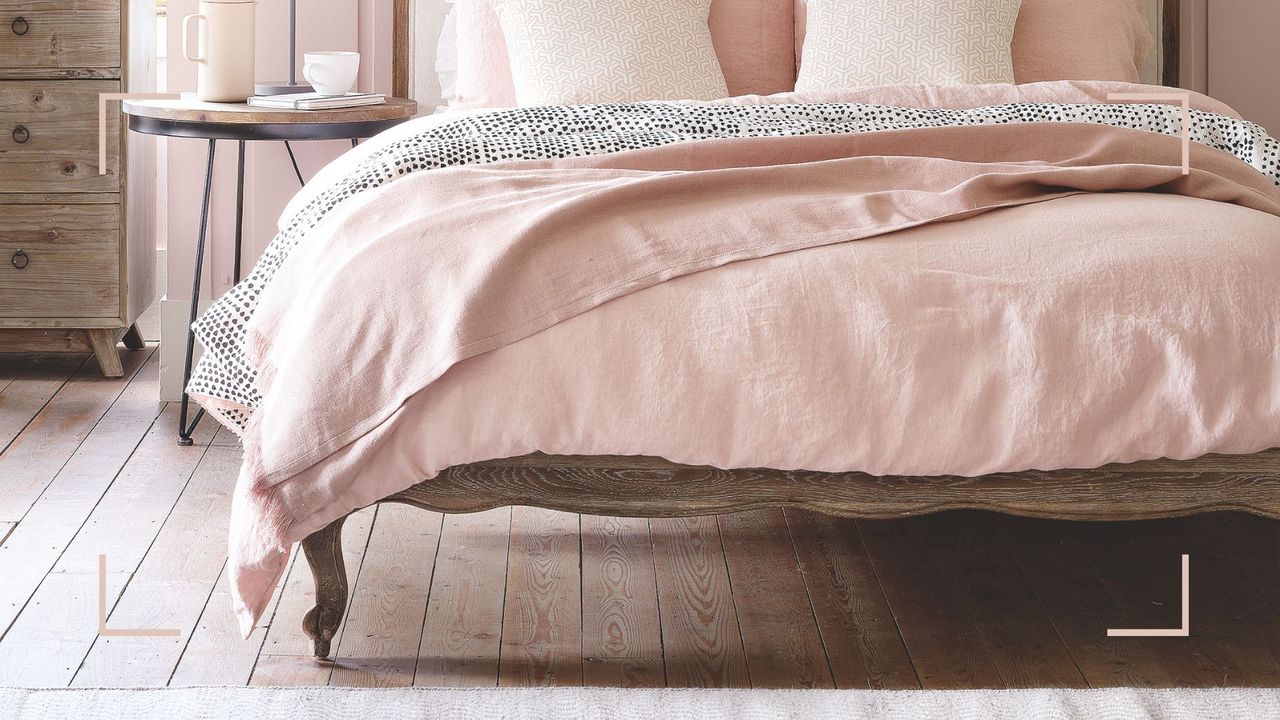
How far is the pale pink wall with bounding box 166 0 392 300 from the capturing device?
10.3 feet

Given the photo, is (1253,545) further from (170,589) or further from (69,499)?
(69,499)

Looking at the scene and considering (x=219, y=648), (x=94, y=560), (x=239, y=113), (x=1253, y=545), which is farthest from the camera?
(x=239, y=113)

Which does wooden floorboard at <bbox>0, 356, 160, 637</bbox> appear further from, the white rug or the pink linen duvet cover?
the pink linen duvet cover

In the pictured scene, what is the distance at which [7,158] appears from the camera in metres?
3.00

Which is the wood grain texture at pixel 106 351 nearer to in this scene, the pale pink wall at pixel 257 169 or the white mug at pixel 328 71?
the pale pink wall at pixel 257 169

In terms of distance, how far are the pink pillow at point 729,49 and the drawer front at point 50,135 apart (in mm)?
858

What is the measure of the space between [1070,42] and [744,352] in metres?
1.77

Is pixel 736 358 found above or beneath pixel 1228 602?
above

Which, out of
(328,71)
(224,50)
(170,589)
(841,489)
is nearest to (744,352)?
(841,489)

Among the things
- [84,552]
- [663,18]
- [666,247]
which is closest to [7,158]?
[84,552]

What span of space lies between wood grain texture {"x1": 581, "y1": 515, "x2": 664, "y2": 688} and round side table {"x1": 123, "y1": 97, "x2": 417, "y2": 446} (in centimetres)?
90

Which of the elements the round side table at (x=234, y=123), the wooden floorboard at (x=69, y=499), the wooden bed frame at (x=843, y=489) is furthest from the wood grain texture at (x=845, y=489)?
the round side table at (x=234, y=123)

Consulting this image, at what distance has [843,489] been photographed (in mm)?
1612

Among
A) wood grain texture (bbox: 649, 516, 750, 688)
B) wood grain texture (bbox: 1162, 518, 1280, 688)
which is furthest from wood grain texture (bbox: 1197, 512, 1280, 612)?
wood grain texture (bbox: 649, 516, 750, 688)
